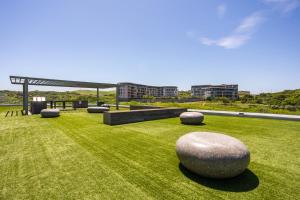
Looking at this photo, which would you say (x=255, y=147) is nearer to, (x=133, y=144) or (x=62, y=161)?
(x=133, y=144)

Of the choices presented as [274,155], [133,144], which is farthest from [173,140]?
[274,155]

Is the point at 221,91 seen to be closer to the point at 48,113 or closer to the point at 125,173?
the point at 48,113

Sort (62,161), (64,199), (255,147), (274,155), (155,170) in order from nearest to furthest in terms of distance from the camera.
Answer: (64,199) → (155,170) → (62,161) → (274,155) → (255,147)

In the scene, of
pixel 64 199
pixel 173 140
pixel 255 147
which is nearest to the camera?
pixel 64 199

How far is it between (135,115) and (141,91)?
83862mm

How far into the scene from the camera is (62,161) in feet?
16.9

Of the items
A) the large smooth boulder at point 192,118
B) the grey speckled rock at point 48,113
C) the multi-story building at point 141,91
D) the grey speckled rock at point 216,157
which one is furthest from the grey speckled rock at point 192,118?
the multi-story building at point 141,91

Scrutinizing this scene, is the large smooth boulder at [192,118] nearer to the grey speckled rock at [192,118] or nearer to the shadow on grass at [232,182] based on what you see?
the grey speckled rock at [192,118]

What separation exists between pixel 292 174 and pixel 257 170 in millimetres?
825

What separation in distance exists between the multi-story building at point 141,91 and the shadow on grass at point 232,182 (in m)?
70.1

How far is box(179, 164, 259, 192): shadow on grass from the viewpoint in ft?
12.2

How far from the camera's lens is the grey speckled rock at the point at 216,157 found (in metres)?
3.85

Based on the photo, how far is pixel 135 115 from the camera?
1288 centimetres

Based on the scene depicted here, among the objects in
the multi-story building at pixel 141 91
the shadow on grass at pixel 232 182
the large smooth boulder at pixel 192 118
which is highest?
the multi-story building at pixel 141 91
